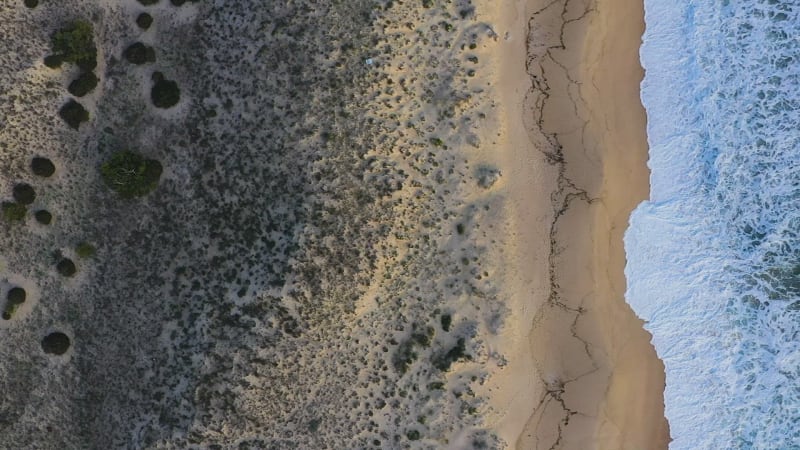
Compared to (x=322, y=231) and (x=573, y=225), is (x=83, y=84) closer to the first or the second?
(x=322, y=231)

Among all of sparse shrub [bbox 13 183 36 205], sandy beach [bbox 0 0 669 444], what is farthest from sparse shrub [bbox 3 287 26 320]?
sparse shrub [bbox 13 183 36 205]

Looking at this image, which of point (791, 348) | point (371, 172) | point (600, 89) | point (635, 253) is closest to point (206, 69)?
point (371, 172)

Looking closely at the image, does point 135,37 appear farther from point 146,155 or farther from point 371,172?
point 371,172

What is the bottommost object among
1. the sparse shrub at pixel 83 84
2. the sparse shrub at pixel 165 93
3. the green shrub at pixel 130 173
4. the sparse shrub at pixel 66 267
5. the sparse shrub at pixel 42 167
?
the sparse shrub at pixel 66 267

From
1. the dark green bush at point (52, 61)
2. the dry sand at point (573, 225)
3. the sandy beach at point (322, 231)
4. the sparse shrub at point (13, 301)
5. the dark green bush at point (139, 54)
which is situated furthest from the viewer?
the dry sand at point (573, 225)

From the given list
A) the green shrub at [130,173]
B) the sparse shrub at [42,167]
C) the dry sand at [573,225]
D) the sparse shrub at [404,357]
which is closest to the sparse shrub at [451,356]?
the sparse shrub at [404,357]

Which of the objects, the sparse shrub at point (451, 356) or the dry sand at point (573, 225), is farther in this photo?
the dry sand at point (573, 225)

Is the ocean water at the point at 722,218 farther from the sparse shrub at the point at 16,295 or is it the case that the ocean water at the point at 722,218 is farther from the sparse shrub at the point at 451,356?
the sparse shrub at the point at 16,295
